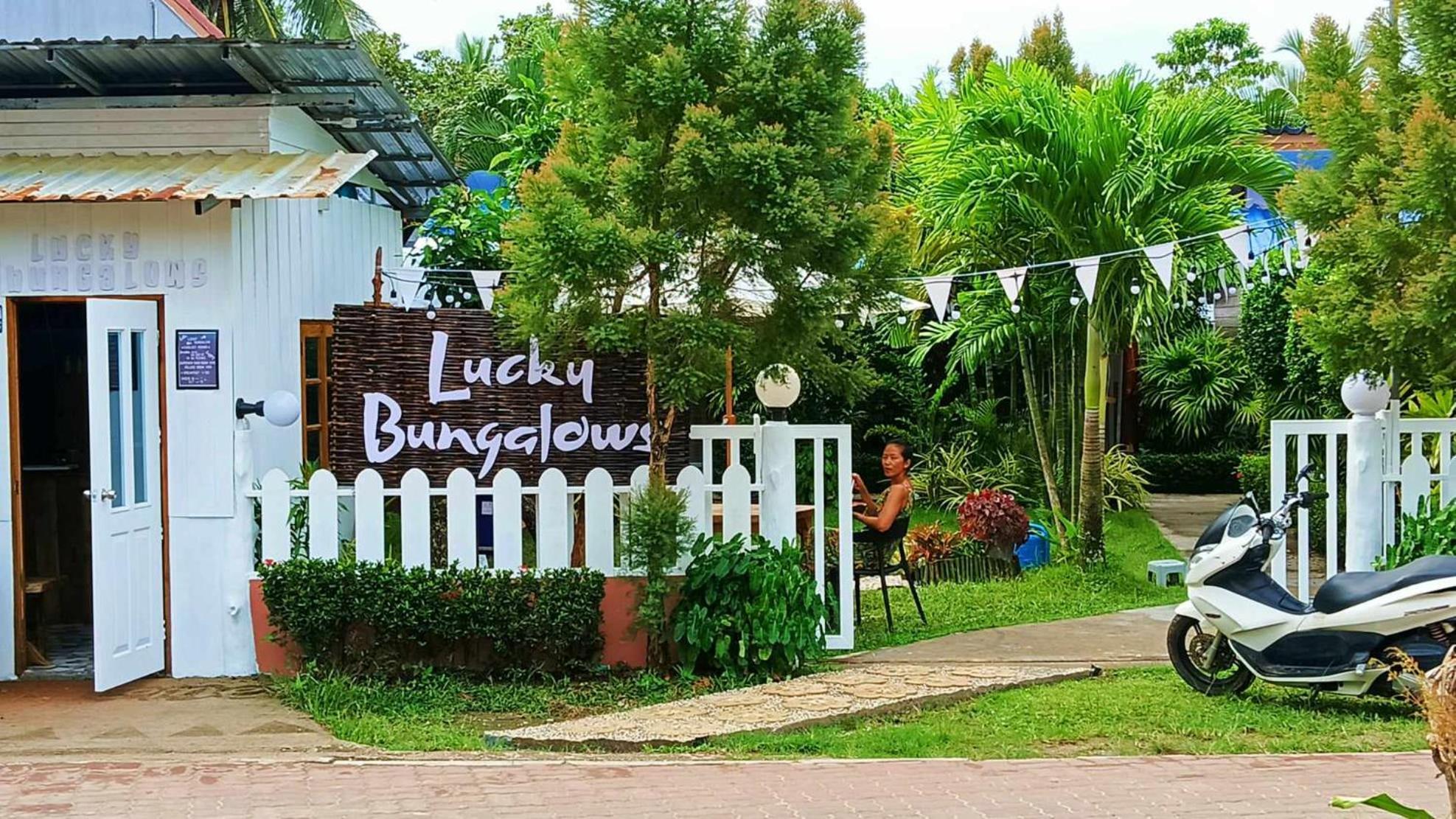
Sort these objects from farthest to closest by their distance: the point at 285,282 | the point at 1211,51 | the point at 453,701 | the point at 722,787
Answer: the point at 1211,51 → the point at 285,282 → the point at 453,701 → the point at 722,787

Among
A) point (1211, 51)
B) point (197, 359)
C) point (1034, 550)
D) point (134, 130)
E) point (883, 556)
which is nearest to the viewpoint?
point (197, 359)

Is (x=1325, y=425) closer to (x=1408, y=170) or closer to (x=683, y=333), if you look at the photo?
(x=1408, y=170)

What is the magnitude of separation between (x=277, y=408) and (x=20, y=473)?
1.57 metres

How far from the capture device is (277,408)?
834cm

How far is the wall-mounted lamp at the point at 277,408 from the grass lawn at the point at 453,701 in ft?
4.62

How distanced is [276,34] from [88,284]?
57.5 ft

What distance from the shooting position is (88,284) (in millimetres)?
8492

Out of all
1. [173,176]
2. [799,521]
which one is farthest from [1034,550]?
[173,176]

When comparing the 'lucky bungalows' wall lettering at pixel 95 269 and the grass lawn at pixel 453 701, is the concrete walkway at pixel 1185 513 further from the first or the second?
the 'lucky bungalows' wall lettering at pixel 95 269

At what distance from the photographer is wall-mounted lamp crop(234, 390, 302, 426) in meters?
8.34

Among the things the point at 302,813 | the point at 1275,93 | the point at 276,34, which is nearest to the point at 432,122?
the point at 276,34

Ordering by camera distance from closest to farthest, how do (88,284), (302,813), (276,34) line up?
(302,813), (88,284), (276,34)

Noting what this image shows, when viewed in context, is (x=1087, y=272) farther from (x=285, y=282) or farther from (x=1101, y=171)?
(x=285, y=282)

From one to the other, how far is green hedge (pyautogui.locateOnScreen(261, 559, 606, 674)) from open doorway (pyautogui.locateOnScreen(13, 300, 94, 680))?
8.63 ft
